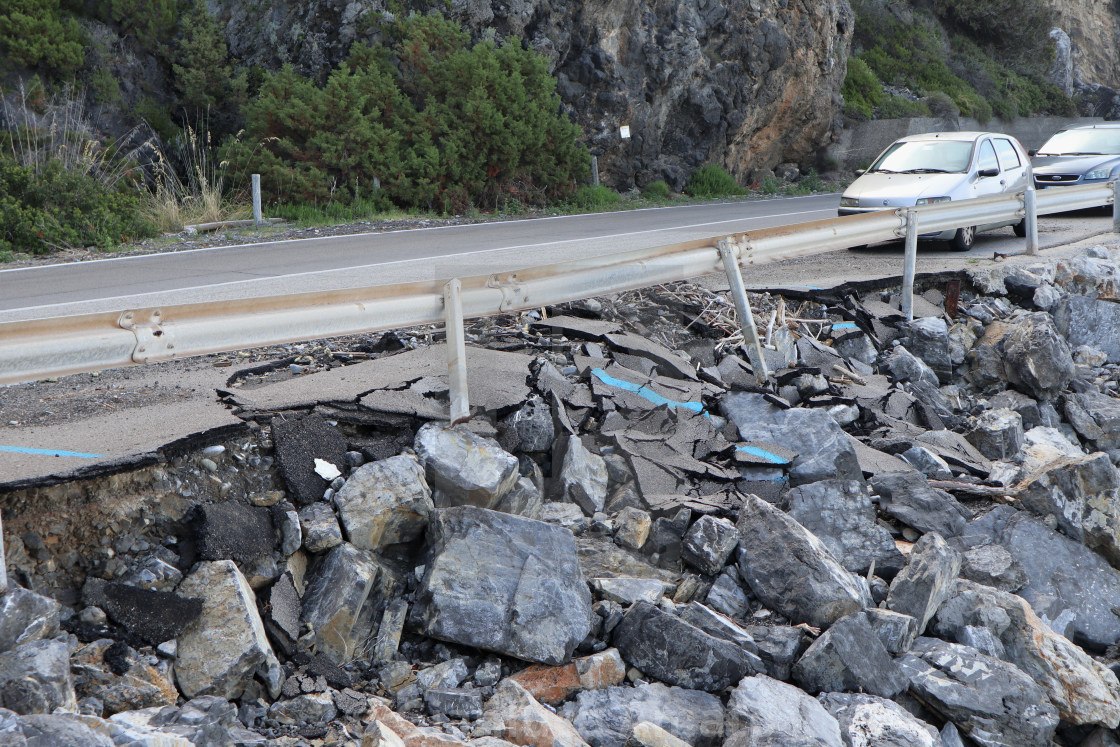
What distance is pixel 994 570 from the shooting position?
4.73 metres

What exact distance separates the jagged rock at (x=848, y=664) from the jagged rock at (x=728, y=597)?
42cm

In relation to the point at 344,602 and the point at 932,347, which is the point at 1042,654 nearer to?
the point at 344,602

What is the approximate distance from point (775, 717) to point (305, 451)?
2328mm

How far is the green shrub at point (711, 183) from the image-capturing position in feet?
84.2

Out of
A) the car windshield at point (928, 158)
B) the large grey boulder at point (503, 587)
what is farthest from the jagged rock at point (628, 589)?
the car windshield at point (928, 158)

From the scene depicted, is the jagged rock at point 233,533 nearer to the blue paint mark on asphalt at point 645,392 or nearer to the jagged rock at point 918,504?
the blue paint mark on asphalt at point 645,392

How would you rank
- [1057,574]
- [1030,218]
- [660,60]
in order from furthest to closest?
[660,60] → [1030,218] → [1057,574]

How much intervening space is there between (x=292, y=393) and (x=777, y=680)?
2788 mm

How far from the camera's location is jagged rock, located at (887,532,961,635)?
4117mm

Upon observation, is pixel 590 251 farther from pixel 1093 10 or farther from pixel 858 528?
pixel 1093 10

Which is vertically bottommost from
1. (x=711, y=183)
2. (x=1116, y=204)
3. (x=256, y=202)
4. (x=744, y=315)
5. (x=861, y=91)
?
(x=744, y=315)

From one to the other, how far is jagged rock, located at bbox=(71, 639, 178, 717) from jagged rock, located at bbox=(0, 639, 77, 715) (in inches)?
4.5

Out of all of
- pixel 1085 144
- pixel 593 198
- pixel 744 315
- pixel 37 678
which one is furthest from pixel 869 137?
pixel 37 678

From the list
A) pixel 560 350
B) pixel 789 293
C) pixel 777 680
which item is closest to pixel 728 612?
pixel 777 680
